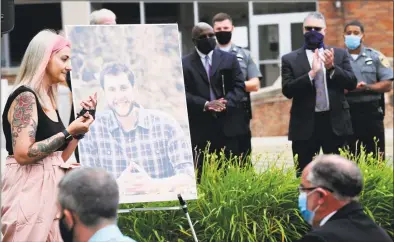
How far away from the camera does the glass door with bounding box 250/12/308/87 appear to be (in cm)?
2575

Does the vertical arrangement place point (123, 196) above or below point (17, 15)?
below

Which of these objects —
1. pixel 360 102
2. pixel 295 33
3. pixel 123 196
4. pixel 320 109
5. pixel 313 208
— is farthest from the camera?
pixel 295 33

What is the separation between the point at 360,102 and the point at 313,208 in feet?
21.8

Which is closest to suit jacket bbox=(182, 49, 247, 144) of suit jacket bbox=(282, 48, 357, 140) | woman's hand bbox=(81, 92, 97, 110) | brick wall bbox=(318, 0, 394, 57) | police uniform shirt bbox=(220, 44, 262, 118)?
suit jacket bbox=(282, 48, 357, 140)

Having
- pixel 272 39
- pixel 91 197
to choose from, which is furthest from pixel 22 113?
pixel 272 39

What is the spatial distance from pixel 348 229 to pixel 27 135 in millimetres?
2313

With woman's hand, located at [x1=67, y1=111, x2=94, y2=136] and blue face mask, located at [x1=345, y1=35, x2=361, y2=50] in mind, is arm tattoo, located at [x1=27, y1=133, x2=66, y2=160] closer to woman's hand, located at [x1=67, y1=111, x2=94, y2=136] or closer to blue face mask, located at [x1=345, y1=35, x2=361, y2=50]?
woman's hand, located at [x1=67, y1=111, x2=94, y2=136]

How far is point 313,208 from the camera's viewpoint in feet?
17.2

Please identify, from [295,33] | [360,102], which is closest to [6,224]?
[360,102]

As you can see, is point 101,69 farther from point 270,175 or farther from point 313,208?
point 313,208

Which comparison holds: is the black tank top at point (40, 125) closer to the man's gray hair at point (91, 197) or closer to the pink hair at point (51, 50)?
the pink hair at point (51, 50)

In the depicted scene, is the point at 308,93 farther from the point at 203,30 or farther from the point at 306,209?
the point at 306,209

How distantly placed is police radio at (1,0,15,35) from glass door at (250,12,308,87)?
1866 cm

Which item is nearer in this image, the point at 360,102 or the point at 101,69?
the point at 101,69
